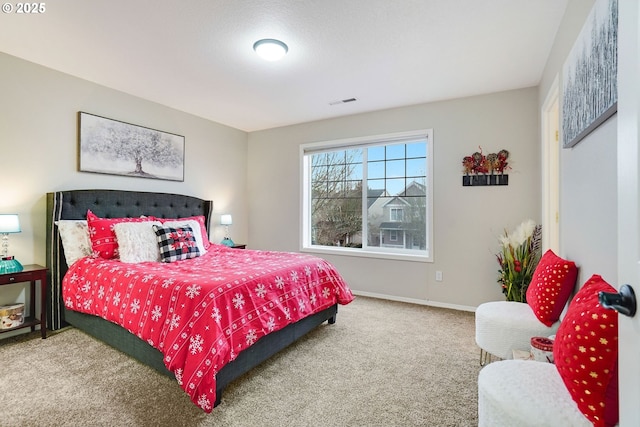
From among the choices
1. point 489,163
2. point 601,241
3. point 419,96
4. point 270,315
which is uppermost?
point 419,96

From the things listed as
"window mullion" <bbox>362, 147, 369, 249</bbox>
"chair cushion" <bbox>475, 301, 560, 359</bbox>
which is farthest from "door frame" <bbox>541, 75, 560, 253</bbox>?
"window mullion" <bbox>362, 147, 369, 249</bbox>

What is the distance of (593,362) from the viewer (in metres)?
0.98

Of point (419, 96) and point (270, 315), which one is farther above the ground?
point (419, 96)

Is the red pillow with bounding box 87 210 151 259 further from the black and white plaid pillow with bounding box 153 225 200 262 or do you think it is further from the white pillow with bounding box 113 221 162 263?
the black and white plaid pillow with bounding box 153 225 200 262

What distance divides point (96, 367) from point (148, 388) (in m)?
0.55

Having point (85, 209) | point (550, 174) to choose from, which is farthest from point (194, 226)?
point (550, 174)

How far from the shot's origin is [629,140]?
690 millimetres

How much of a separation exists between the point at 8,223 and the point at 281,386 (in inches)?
96.8

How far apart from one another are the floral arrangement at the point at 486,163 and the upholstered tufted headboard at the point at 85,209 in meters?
3.41

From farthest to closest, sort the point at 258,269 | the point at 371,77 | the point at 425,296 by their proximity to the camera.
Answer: the point at 425,296 → the point at 371,77 → the point at 258,269

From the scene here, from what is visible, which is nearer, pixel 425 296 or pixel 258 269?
pixel 258 269

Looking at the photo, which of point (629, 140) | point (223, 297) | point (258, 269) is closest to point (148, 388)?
point (223, 297)

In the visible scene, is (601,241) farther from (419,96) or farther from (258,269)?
(419,96)

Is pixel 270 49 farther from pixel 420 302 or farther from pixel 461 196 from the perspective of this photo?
pixel 420 302
